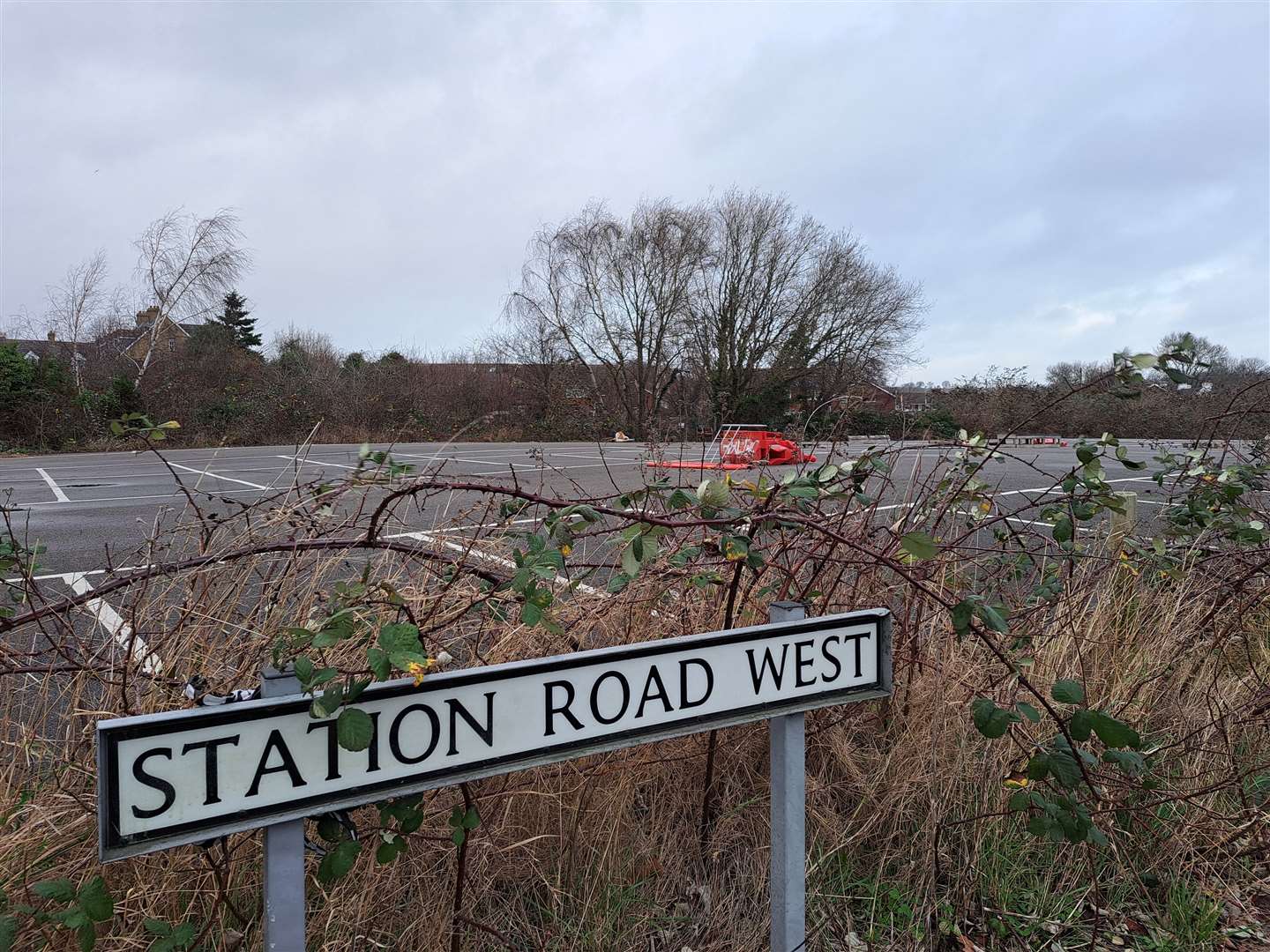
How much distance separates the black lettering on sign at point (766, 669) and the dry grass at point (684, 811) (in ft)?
0.89

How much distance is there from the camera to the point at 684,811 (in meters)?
2.22

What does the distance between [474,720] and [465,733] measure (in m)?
0.02

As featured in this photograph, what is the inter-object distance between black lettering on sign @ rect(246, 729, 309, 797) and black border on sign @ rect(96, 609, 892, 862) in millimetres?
24

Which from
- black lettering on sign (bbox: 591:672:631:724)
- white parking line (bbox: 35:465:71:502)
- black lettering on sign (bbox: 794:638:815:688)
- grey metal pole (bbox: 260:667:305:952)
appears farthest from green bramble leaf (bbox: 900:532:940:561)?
white parking line (bbox: 35:465:71:502)

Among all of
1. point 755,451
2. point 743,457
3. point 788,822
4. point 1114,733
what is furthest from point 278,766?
point 755,451

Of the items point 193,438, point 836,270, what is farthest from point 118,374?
point 836,270

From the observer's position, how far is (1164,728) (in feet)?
8.76

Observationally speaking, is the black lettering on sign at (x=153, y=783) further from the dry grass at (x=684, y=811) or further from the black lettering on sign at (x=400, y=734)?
the dry grass at (x=684, y=811)

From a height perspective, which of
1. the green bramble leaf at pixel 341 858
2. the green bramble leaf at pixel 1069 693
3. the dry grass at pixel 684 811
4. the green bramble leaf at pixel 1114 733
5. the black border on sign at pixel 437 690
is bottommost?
the dry grass at pixel 684 811

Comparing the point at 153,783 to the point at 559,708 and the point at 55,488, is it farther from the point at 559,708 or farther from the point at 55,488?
the point at 55,488

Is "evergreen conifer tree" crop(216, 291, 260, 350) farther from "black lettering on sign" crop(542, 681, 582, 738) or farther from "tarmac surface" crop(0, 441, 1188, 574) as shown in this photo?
"black lettering on sign" crop(542, 681, 582, 738)

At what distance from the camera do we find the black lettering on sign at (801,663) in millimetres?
1446

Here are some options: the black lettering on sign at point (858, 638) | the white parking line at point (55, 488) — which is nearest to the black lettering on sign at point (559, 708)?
the black lettering on sign at point (858, 638)

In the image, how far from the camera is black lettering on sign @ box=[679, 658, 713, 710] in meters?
1.32
